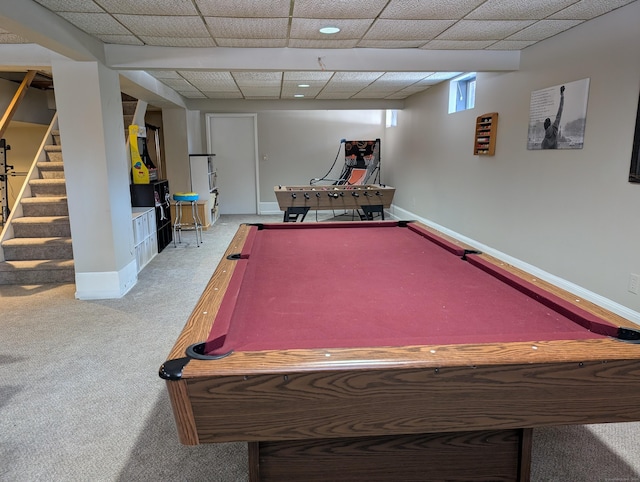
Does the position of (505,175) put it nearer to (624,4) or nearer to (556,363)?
(624,4)

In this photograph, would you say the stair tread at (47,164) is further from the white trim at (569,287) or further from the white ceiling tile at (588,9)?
the white ceiling tile at (588,9)

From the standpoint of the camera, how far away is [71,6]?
107 inches

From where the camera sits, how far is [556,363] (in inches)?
42.9

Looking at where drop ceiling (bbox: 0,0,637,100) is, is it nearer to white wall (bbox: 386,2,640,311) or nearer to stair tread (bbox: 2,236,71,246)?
white wall (bbox: 386,2,640,311)

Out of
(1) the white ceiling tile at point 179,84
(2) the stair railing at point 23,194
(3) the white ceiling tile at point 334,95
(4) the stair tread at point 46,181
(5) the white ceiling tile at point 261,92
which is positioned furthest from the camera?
(3) the white ceiling tile at point 334,95

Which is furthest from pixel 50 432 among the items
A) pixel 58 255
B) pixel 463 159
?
pixel 463 159

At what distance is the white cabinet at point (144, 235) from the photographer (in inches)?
179

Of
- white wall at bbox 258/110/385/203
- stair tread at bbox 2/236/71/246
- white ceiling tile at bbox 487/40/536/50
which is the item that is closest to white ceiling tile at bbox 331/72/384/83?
white ceiling tile at bbox 487/40/536/50

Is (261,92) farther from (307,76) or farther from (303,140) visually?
(303,140)

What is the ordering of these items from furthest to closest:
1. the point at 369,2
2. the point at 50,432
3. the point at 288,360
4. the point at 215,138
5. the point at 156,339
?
1. the point at 215,138
2. the point at 156,339
3. the point at 369,2
4. the point at 50,432
5. the point at 288,360

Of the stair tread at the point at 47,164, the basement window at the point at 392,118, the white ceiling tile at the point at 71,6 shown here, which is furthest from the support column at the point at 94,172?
the basement window at the point at 392,118

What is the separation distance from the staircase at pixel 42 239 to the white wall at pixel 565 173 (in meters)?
4.49

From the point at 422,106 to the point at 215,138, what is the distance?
13.4ft

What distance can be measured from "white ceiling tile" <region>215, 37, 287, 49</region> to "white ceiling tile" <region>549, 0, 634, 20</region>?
2.12m
